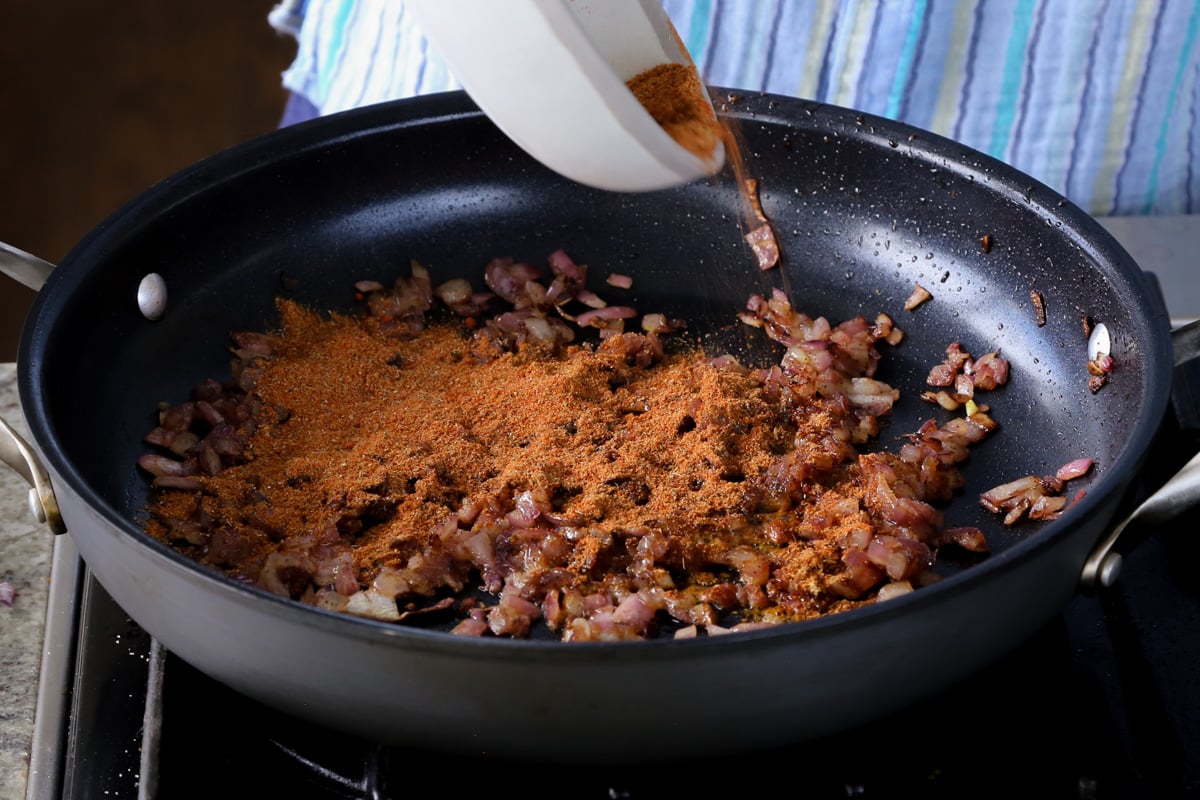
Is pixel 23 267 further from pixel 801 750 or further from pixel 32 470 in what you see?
pixel 801 750

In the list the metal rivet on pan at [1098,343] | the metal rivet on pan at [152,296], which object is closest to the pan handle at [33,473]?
the metal rivet on pan at [152,296]

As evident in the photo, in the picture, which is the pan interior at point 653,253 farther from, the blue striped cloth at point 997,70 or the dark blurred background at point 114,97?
the dark blurred background at point 114,97

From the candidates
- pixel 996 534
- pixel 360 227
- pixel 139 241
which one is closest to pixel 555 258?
pixel 360 227

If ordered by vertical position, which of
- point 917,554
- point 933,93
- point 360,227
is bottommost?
point 917,554

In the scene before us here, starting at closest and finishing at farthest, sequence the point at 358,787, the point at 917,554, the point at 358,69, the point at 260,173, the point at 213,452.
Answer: the point at 358,787 < the point at 917,554 < the point at 213,452 < the point at 260,173 < the point at 358,69

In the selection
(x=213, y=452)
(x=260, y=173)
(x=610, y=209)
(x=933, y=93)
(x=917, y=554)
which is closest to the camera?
(x=917, y=554)

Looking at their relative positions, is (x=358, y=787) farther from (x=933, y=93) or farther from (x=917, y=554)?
(x=933, y=93)

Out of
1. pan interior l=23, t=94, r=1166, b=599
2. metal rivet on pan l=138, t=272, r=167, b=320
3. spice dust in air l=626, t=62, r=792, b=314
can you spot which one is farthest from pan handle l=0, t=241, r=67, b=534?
spice dust in air l=626, t=62, r=792, b=314

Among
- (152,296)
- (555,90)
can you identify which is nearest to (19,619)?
(152,296)
